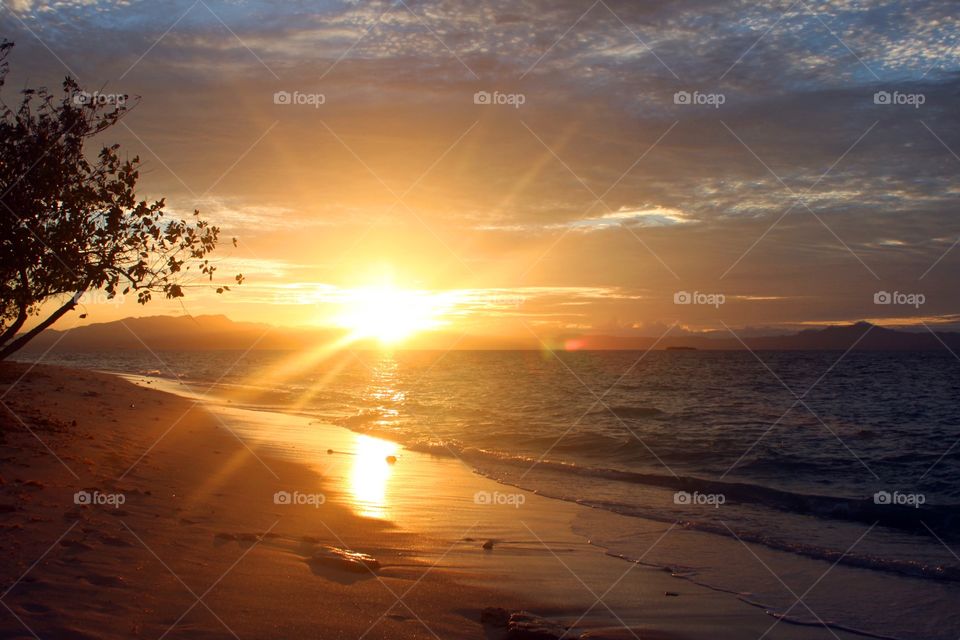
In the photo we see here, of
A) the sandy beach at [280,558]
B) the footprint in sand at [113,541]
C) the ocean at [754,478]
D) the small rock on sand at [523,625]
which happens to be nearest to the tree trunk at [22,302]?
the sandy beach at [280,558]

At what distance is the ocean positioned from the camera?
370 inches

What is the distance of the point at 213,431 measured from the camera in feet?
71.5

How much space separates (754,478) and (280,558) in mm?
15781

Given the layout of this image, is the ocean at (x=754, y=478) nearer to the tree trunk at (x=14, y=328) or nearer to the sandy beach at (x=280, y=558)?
the sandy beach at (x=280, y=558)

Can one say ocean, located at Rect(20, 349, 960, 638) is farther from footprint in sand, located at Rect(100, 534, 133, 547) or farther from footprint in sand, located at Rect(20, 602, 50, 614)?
footprint in sand, located at Rect(20, 602, 50, 614)

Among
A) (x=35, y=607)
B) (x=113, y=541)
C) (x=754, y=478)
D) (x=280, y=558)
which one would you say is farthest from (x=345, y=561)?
(x=754, y=478)

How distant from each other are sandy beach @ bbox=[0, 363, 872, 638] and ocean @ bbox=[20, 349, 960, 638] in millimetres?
1103

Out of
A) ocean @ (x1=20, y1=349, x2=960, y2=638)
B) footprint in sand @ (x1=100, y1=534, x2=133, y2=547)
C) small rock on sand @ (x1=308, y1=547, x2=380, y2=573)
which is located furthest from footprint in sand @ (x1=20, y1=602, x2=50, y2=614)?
ocean @ (x1=20, y1=349, x2=960, y2=638)

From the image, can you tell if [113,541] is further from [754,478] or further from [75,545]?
[754,478]

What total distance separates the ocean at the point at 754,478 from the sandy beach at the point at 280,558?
3.62 feet

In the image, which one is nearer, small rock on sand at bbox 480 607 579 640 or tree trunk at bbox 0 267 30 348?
small rock on sand at bbox 480 607 579 640

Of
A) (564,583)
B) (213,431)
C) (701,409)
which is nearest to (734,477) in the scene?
(564,583)

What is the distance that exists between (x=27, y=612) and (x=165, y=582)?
1.32 m

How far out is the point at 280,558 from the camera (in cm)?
826
